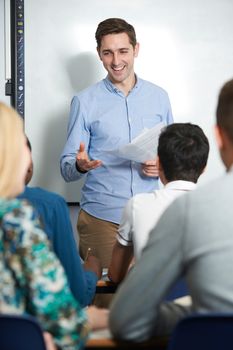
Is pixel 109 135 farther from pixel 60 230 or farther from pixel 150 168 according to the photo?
pixel 60 230

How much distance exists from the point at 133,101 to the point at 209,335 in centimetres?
234

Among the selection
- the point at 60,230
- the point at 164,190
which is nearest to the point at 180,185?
the point at 164,190

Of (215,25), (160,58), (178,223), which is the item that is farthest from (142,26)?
(178,223)

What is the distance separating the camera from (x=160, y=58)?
14.4ft

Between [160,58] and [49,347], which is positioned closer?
[49,347]

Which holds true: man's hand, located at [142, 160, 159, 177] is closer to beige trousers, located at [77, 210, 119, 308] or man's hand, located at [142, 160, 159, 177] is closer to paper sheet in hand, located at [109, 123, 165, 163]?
paper sheet in hand, located at [109, 123, 165, 163]

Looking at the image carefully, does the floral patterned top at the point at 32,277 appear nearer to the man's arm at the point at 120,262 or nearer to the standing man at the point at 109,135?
the man's arm at the point at 120,262

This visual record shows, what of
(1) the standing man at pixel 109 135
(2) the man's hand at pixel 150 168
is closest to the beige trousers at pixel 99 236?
(1) the standing man at pixel 109 135

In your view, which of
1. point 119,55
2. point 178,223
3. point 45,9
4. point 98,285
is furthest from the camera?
point 45,9

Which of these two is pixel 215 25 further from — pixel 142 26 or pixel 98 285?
pixel 98 285

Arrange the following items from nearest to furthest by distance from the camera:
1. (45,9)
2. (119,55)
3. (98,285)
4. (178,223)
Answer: (178,223) → (98,285) → (119,55) → (45,9)

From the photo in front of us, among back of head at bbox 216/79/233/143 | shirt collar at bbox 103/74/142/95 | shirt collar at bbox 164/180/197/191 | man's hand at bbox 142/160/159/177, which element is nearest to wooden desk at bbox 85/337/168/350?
back of head at bbox 216/79/233/143

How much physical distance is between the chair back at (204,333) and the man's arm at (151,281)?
0.27 feet

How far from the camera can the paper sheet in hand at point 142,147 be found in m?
2.97
